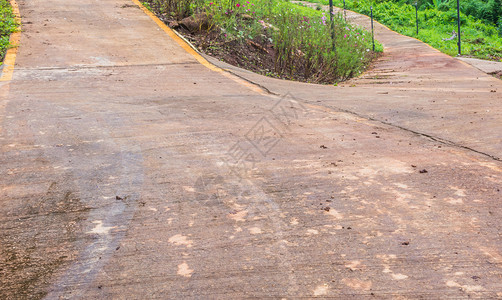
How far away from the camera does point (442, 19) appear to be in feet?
81.5

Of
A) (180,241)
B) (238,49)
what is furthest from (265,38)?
(180,241)

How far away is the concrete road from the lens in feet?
8.68

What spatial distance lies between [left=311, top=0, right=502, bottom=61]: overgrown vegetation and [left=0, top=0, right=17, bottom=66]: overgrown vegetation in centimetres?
1374

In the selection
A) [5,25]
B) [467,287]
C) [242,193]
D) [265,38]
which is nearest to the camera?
[467,287]

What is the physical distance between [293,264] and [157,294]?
2.38 feet

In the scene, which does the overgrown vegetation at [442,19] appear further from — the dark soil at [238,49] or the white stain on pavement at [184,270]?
the white stain on pavement at [184,270]

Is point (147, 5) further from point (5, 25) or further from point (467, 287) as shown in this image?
point (467, 287)

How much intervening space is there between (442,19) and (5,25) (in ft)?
68.8

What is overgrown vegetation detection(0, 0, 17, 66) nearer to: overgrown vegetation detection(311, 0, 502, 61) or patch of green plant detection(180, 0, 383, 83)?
patch of green plant detection(180, 0, 383, 83)

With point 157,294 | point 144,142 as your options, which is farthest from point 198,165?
point 157,294

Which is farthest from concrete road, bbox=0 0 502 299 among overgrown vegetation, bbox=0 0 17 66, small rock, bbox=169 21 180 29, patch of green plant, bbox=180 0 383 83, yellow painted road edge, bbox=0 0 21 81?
small rock, bbox=169 21 180 29

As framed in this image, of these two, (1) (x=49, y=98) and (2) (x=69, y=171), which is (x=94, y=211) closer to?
(2) (x=69, y=171)

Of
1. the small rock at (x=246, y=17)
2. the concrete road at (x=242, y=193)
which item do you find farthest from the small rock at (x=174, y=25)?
the concrete road at (x=242, y=193)

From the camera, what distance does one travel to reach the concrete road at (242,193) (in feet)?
8.68
